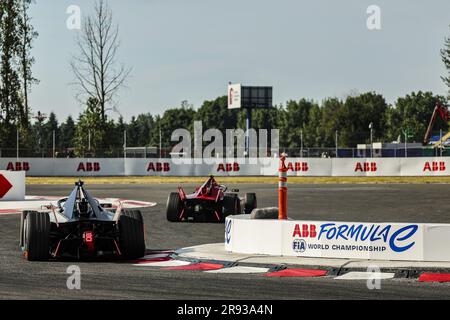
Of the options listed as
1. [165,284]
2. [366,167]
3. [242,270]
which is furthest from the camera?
[366,167]

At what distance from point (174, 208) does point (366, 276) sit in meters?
10.2

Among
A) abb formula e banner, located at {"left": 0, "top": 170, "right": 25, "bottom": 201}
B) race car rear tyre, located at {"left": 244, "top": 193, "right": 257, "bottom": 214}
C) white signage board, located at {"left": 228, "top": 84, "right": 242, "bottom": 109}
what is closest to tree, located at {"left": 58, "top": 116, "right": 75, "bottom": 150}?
white signage board, located at {"left": 228, "top": 84, "right": 242, "bottom": 109}

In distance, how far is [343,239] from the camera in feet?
42.8

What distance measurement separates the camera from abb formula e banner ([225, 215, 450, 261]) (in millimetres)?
12578

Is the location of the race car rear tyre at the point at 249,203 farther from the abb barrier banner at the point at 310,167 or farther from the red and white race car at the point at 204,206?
the abb barrier banner at the point at 310,167

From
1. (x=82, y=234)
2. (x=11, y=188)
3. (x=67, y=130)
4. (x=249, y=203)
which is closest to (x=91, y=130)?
(x=11, y=188)

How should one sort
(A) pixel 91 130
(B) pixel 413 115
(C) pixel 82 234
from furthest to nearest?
(B) pixel 413 115, (A) pixel 91 130, (C) pixel 82 234

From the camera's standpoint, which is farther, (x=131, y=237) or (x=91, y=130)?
(x=91, y=130)

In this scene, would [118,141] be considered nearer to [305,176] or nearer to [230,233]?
[305,176]

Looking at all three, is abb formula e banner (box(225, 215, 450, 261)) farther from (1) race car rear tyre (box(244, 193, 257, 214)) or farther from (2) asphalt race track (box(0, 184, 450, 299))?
(1) race car rear tyre (box(244, 193, 257, 214))

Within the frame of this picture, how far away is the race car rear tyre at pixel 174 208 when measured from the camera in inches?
830

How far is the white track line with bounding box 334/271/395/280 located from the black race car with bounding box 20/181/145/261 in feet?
11.7

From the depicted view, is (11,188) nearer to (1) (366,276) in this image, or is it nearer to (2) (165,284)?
(2) (165,284)
